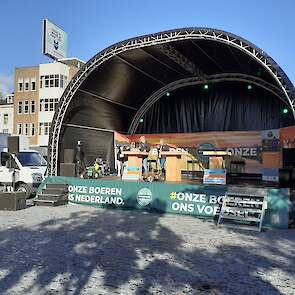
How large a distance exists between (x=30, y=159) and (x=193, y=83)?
384 inches

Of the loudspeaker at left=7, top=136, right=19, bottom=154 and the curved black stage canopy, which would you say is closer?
the loudspeaker at left=7, top=136, right=19, bottom=154

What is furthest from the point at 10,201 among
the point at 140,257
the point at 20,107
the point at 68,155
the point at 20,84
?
the point at 20,84

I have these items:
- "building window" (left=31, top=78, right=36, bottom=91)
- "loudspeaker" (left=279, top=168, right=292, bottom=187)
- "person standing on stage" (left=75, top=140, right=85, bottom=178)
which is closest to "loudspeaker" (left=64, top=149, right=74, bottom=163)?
"person standing on stage" (left=75, top=140, right=85, bottom=178)

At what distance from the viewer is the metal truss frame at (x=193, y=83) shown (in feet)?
58.9

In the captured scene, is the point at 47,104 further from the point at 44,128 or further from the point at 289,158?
the point at 289,158

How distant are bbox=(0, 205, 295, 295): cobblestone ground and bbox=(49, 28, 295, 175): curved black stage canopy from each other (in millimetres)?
6517

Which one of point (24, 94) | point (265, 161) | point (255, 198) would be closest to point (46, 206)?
point (255, 198)

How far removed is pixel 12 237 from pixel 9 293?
11.1 ft

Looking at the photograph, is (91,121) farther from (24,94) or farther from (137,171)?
(24,94)

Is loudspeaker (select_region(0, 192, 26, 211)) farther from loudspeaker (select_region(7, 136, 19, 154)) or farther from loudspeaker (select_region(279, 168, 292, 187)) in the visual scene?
loudspeaker (select_region(279, 168, 292, 187))

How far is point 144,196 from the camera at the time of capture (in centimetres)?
1162

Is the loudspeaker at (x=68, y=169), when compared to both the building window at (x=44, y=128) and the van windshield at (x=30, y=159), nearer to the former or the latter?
the van windshield at (x=30, y=159)

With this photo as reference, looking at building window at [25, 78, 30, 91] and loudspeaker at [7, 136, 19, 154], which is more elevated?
building window at [25, 78, 30, 91]

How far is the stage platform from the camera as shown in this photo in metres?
9.41
